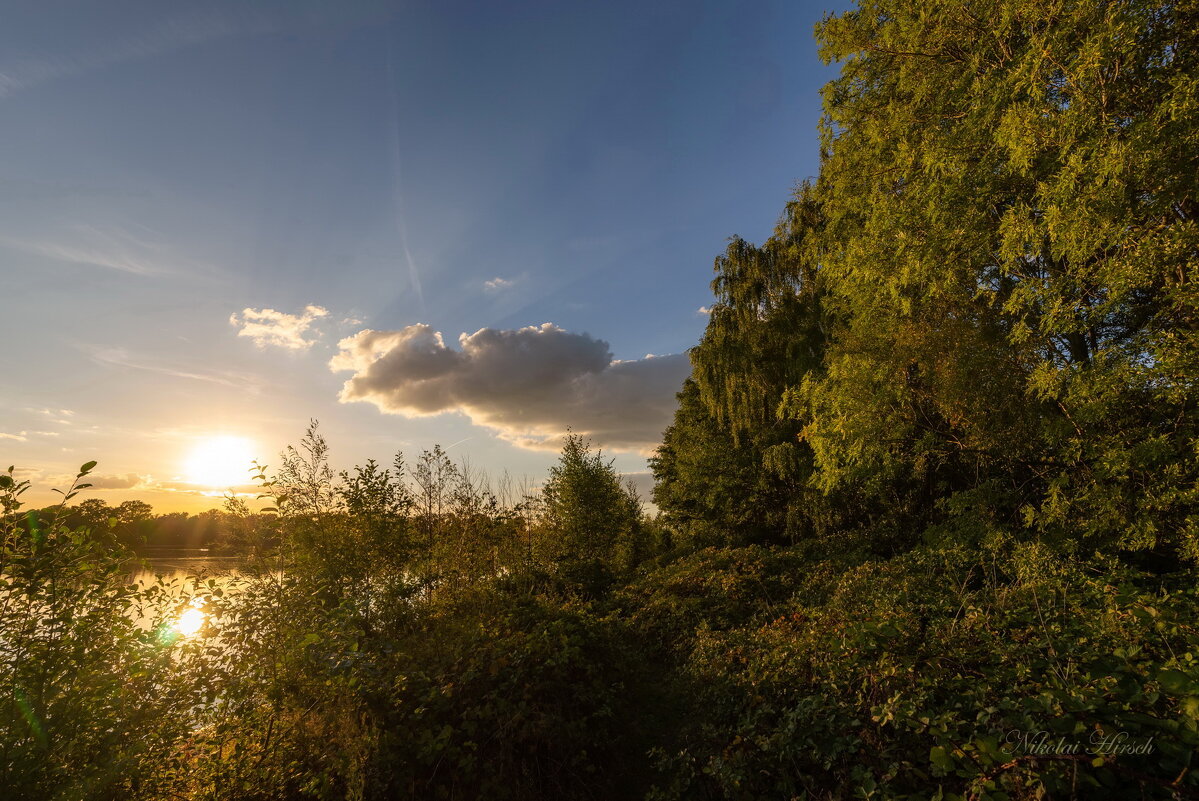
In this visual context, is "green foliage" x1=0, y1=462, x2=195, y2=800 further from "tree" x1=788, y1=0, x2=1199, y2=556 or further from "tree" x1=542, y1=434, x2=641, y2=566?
"tree" x1=542, y1=434, x2=641, y2=566

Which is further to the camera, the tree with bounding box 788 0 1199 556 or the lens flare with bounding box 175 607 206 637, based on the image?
the tree with bounding box 788 0 1199 556

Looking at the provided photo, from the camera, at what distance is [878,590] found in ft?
26.2

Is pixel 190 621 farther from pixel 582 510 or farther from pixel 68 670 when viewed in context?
pixel 582 510

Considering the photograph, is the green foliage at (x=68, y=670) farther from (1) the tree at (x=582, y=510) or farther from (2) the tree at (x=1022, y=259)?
(1) the tree at (x=582, y=510)

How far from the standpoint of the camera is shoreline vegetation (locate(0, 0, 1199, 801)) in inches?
136

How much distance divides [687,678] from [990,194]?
349 inches

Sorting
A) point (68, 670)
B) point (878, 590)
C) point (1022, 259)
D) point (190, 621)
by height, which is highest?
point (1022, 259)

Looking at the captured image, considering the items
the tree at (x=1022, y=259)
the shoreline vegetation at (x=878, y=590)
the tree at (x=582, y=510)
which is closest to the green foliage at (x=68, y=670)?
the shoreline vegetation at (x=878, y=590)

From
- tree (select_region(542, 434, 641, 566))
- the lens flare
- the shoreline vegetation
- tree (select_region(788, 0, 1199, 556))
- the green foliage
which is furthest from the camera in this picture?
tree (select_region(542, 434, 641, 566))

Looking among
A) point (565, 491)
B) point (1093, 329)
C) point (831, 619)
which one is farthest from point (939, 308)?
point (565, 491)

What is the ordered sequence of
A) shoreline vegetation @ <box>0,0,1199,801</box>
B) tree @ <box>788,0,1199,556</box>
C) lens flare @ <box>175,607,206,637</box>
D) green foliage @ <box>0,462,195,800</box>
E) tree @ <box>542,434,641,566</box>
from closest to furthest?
green foliage @ <box>0,462,195,800</box> < shoreline vegetation @ <box>0,0,1199,801</box> < lens flare @ <box>175,607,206,637</box> < tree @ <box>788,0,1199,556</box> < tree @ <box>542,434,641,566</box>

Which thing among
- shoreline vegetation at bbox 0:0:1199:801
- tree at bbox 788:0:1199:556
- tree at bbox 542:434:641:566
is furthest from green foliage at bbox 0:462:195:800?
tree at bbox 542:434:641:566

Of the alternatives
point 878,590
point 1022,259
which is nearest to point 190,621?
point 878,590

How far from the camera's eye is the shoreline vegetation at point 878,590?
3.45 m
